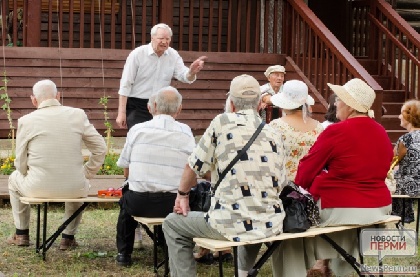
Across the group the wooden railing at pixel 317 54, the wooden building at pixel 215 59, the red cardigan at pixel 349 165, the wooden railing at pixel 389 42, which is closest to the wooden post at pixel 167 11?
the wooden building at pixel 215 59

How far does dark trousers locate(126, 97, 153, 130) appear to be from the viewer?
9281 millimetres

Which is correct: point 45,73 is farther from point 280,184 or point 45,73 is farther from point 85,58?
point 280,184

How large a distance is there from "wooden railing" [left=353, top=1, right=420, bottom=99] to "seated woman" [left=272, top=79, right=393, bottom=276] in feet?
21.5

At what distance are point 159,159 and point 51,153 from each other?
101cm

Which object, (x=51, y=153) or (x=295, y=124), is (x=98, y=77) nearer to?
(x=51, y=153)

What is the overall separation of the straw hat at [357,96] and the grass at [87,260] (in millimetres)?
1574

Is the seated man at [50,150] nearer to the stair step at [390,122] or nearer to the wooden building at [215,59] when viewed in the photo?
the wooden building at [215,59]

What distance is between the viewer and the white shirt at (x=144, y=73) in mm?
9258

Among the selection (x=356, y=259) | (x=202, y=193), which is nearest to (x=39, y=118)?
(x=202, y=193)

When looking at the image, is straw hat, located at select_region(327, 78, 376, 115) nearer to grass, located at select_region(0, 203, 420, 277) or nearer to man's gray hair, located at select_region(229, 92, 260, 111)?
man's gray hair, located at select_region(229, 92, 260, 111)

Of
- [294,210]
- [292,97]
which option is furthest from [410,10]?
[294,210]

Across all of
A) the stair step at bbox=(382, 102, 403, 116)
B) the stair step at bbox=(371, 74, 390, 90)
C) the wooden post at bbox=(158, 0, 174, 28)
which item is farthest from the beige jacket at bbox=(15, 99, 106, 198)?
the stair step at bbox=(371, 74, 390, 90)

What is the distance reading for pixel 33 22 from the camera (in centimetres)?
1317

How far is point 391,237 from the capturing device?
704 centimetres
